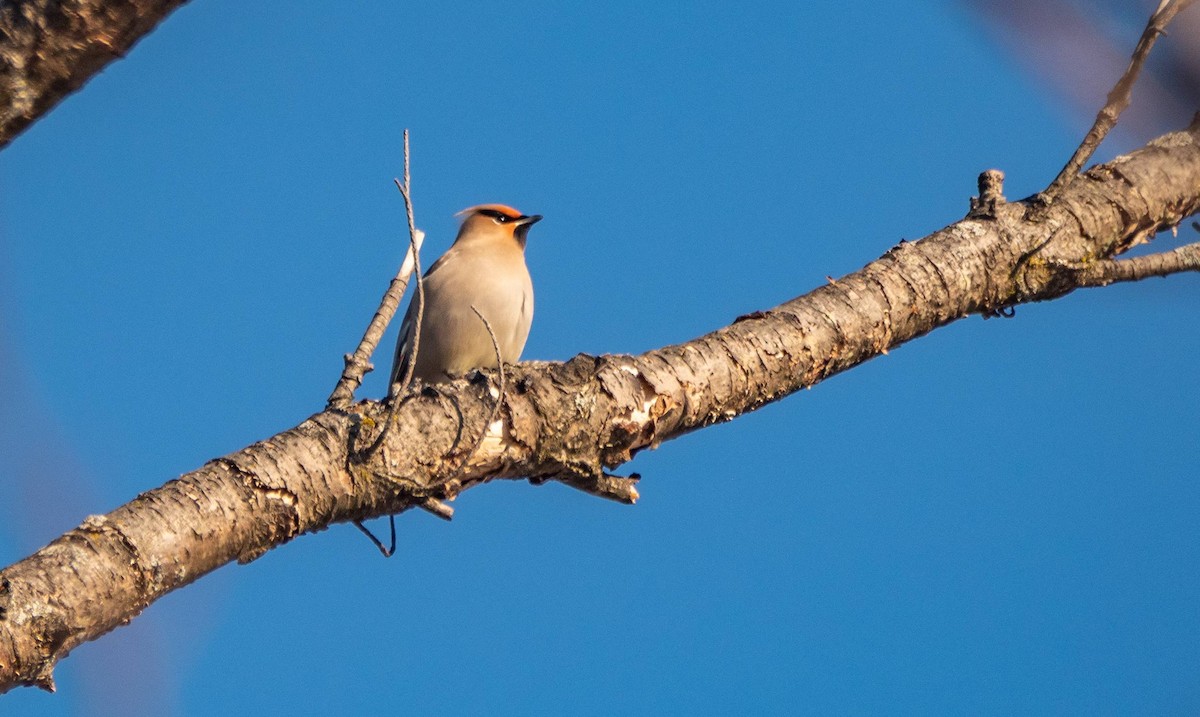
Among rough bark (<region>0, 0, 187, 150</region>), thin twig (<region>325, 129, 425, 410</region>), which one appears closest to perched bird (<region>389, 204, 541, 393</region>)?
thin twig (<region>325, 129, 425, 410</region>)

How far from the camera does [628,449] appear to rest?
382 cm

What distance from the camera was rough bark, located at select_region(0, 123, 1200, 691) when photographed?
2.88 metres

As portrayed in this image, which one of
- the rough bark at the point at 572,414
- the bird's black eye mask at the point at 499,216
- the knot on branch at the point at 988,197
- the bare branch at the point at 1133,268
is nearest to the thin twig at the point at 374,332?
the rough bark at the point at 572,414

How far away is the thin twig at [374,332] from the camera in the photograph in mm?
3344

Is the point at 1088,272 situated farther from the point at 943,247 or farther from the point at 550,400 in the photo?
the point at 550,400

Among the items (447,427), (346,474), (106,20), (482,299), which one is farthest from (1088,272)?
(106,20)

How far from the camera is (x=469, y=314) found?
21.0 feet

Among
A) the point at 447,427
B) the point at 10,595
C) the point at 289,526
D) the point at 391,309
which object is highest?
the point at 391,309

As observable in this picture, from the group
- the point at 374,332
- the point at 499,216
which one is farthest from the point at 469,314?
the point at 374,332

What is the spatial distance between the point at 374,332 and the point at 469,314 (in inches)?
98.6

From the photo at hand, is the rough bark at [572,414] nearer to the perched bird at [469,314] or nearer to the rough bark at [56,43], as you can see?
the rough bark at [56,43]

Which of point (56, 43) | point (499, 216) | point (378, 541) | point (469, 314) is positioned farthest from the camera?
point (499, 216)

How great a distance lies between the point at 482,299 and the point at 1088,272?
324cm

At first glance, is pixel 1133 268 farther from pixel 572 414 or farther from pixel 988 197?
pixel 572 414
